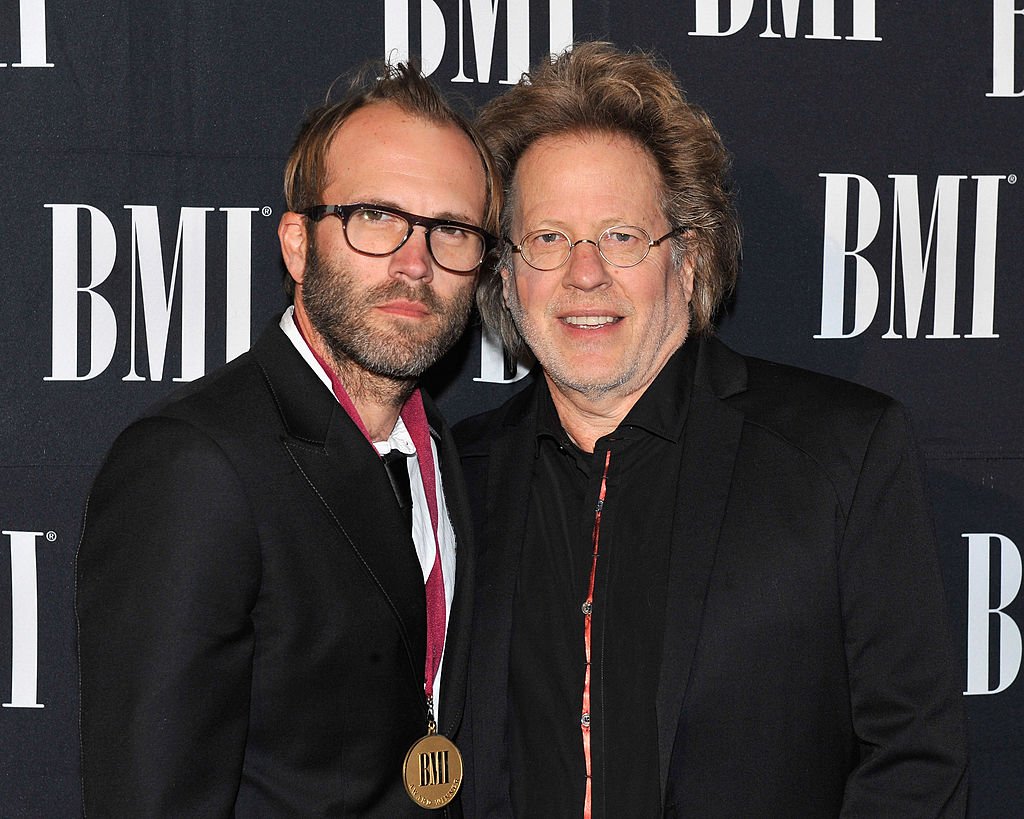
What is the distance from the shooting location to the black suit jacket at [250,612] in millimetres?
1612

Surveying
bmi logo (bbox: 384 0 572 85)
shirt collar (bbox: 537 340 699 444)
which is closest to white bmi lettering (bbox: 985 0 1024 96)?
bmi logo (bbox: 384 0 572 85)

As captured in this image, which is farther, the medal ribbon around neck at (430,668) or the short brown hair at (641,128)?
the short brown hair at (641,128)

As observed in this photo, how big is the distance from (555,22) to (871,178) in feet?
2.69

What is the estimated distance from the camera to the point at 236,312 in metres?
2.59

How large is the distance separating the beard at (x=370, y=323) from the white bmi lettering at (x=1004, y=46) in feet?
5.04

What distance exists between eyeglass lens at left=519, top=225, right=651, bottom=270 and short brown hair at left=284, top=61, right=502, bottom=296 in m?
0.09

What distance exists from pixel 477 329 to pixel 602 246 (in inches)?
27.7

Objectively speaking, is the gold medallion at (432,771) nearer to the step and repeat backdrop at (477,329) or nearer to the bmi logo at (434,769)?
the bmi logo at (434,769)

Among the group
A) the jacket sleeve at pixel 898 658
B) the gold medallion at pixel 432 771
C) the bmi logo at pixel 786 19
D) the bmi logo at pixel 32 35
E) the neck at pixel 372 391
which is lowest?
the gold medallion at pixel 432 771

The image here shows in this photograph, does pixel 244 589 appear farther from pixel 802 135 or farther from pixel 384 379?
pixel 802 135

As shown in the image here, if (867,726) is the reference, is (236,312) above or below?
above

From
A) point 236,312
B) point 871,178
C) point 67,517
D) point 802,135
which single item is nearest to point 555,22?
point 802,135

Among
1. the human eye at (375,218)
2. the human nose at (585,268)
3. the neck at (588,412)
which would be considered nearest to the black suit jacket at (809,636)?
the neck at (588,412)

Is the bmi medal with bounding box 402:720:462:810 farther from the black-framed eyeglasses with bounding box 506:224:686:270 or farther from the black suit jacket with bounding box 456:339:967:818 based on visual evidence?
the black-framed eyeglasses with bounding box 506:224:686:270
